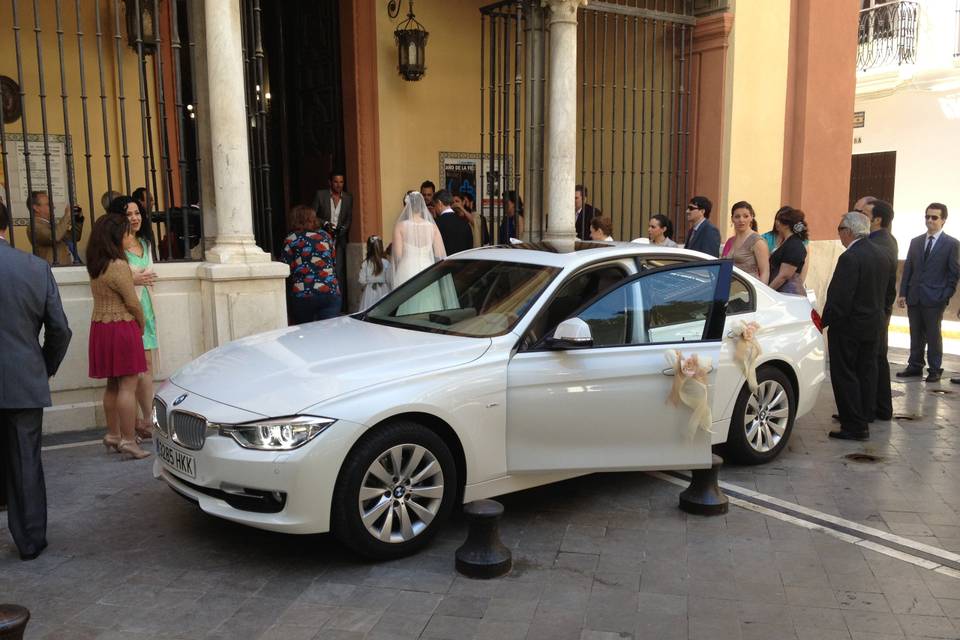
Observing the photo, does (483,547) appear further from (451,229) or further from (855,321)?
(451,229)

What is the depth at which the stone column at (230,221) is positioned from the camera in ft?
23.3

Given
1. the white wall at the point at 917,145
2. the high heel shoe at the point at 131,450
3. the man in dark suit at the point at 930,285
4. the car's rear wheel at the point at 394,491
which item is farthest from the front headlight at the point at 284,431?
the white wall at the point at 917,145

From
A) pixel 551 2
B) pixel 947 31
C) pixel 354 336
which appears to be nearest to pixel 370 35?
pixel 551 2

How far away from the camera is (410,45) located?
10906 millimetres

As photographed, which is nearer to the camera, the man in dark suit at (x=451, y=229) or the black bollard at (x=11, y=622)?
the black bollard at (x=11, y=622)

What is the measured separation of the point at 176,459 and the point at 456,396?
1.49m

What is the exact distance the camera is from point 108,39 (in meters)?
10.3

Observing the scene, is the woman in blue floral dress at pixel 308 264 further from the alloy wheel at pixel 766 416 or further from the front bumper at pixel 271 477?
the alloy wheel at pixel 766 416

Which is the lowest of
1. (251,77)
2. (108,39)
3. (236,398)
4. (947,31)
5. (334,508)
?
(334,508)

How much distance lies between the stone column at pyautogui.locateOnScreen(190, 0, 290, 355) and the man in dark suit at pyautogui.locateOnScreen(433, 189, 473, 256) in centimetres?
271

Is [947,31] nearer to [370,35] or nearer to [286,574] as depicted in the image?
[370,35]

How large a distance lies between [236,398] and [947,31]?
17.1 metres

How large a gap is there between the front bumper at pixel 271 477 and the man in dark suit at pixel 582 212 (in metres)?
6.84

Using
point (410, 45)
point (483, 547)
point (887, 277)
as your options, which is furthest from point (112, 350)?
point (410, 45)
